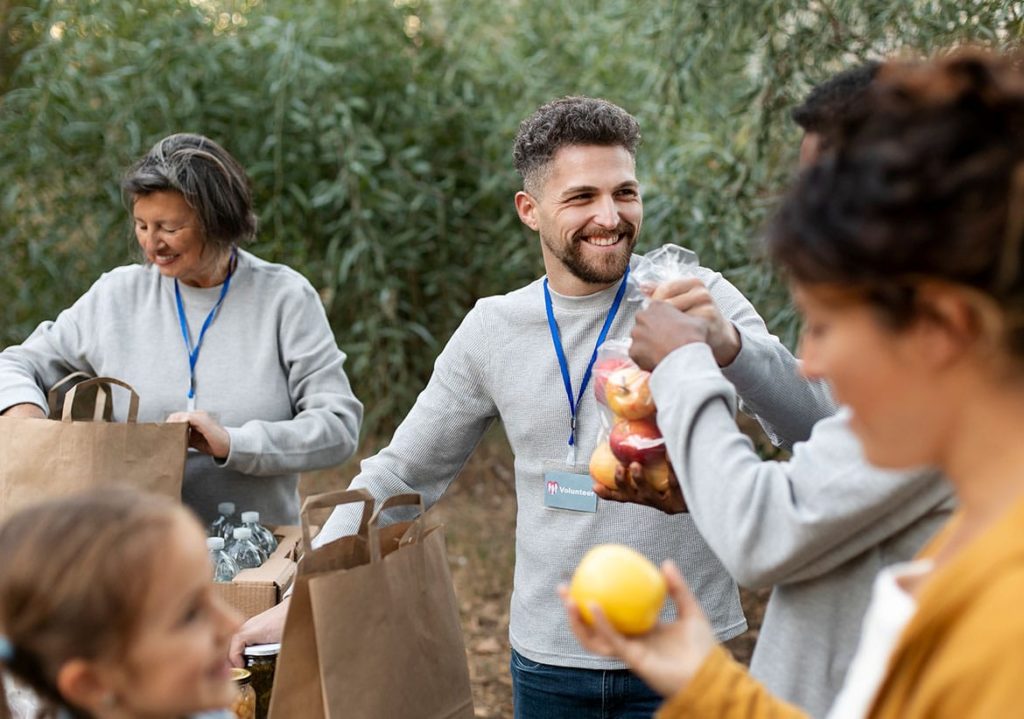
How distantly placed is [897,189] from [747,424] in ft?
17.6

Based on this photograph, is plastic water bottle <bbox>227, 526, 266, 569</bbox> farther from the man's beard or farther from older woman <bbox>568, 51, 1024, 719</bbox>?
older woman <bbox>568, 51, 1024, 719</bbox>

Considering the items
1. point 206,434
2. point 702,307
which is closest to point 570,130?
point 702,307

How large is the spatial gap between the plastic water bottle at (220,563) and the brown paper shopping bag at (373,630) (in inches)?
19.6

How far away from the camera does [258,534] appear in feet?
8.77

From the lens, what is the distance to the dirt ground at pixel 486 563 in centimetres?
496

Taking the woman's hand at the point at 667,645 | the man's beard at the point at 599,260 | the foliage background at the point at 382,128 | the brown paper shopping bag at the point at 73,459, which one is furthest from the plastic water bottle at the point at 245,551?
the foliage background at the point at 382,128

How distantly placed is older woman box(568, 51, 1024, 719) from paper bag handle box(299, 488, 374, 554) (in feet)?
3.35

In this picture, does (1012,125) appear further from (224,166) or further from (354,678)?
(224,166)

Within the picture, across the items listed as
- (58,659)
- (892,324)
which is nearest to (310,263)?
(58,659)

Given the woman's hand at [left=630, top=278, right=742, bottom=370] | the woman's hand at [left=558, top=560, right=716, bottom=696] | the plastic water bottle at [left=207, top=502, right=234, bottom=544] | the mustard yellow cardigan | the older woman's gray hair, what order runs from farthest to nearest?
the older woman's gray hair
the plastic water bottle at [left=207, top=502, right=234, bottom=544]
the woman's hand at [left=630, top=278, right=742, bottom=370]
the woman's hand at [left=558, top=560, right=716, bottom=696]
the mustard yellow cardigan

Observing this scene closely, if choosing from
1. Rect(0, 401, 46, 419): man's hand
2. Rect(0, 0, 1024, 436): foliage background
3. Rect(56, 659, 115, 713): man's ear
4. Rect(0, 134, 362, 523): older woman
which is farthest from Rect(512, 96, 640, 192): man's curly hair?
Rect(0, 0, 1024, 436): foliage background

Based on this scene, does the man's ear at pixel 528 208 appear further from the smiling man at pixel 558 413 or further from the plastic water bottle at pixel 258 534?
the plastic water bottle at pixel 258 534

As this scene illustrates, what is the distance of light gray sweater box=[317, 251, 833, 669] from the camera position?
2.31 meters

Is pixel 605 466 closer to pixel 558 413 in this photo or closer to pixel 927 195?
pixel 558 413
